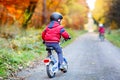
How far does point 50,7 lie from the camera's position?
5159 centimetres

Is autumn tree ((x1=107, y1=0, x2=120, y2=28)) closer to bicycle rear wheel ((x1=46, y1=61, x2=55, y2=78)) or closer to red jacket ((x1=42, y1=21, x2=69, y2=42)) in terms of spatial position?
red jacket ((x1=42, y1=21, x2=69, y2=42))

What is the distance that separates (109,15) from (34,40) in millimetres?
45608

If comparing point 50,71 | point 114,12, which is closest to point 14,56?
point 50,71

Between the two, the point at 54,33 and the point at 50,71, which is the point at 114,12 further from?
the point at 50,71

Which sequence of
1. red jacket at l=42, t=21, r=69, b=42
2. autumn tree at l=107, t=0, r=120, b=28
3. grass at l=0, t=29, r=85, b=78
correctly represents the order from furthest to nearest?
1. autumn tree at l=107, t=0, r=120, b=28
2. grass at l=0, t=29, r=85, b=78
3. red jacket at l=42, t=21, r=69, b=42

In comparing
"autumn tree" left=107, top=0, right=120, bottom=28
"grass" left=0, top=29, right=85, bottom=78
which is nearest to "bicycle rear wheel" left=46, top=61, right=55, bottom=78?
"grass" left=0, top=29, right=85, bottom=78

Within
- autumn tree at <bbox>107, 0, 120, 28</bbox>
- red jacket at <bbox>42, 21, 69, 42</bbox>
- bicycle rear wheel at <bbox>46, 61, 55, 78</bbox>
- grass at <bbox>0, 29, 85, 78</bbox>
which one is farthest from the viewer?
autumn tree at <bbox>107, 0, 120, 28</bbox>

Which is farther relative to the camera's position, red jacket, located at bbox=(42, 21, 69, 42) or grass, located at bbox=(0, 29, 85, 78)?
grass, located at bbox=(0, 29, 85, 78)

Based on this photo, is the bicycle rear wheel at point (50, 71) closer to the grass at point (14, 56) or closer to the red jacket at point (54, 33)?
the red jacket at point (54, 33)

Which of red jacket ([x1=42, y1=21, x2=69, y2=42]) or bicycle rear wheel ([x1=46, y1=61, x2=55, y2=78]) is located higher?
red jacket ([x1=42, y1=21, x2=69, y2=42])

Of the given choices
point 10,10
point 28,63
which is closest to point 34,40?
point 28,63

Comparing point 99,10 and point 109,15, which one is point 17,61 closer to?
point 109,15

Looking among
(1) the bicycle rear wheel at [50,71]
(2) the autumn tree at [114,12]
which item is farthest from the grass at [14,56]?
(2) the autumn tree at [114,12]

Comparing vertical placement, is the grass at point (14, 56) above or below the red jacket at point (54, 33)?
below
